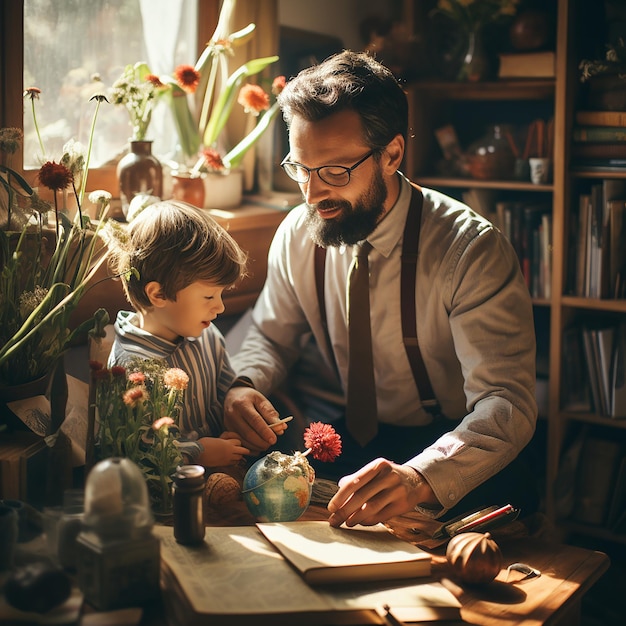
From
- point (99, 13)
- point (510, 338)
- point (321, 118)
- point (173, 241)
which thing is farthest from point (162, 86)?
point (510, 338)

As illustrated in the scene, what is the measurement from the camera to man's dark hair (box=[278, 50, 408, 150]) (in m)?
1.90

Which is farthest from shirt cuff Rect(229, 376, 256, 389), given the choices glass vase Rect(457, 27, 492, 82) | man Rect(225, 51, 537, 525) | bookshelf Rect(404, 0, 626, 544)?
glass vase Rect(457, 27, 492, 82)

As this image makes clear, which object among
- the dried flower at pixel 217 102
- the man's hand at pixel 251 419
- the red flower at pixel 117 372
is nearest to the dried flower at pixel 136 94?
the dried flower at pixel 217 102

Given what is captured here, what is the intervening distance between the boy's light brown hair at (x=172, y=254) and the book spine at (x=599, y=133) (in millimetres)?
1556

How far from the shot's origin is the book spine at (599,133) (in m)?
2.72

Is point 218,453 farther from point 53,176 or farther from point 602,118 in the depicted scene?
point 602,118

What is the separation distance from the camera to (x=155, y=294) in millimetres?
1666

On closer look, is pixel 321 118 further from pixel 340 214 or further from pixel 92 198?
pixel 92 198

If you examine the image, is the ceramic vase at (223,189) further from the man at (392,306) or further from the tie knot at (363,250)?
the tie knot at (363,250)

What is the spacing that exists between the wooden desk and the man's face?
703 mm

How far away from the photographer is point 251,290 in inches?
103

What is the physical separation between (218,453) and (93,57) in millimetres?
1336

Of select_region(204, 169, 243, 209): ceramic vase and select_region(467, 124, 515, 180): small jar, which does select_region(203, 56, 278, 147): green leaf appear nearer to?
select_region(204, 169, 243, 209): ceramic vase

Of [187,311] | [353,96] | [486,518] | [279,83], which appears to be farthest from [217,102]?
[486,518]
